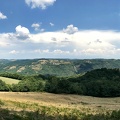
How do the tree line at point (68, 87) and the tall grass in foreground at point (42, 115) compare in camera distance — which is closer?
the tall grass in foreground at point (42, 115)

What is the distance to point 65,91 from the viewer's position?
83.9 m

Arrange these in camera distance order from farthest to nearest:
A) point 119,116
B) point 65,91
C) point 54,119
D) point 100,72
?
point 100,72 < point 65,91 < point 119,116 < point 54,119

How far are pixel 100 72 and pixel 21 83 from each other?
4154 cm

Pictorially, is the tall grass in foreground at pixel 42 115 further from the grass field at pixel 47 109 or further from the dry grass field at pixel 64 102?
the dry grass field at pixel 64 102

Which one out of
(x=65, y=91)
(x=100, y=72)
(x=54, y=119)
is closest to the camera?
(x=54, y=119)

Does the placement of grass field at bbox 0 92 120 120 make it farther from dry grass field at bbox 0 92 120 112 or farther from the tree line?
the tree line

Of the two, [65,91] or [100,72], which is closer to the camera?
[65,91]

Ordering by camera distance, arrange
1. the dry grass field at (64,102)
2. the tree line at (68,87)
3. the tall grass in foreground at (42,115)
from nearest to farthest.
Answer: the tall grass in foreground at (42,115) → the dry grass field at (64,102) → the tree line at (68,87)

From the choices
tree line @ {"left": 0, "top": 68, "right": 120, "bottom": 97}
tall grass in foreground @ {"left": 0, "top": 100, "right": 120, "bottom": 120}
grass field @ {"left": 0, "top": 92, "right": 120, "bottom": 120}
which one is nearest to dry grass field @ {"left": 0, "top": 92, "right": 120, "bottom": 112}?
grass field @ {"left": 0, "top": 92, "right": 120, "bottom": 120}

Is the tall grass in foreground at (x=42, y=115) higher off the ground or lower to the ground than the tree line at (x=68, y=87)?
higher

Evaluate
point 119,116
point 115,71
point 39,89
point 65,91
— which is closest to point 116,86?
point 65,91

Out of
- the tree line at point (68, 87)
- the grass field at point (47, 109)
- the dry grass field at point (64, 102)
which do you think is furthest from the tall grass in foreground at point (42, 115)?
the tree line at point (68, 87)

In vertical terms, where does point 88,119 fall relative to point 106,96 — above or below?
above

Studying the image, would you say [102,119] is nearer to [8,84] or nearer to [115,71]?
[8,84]
